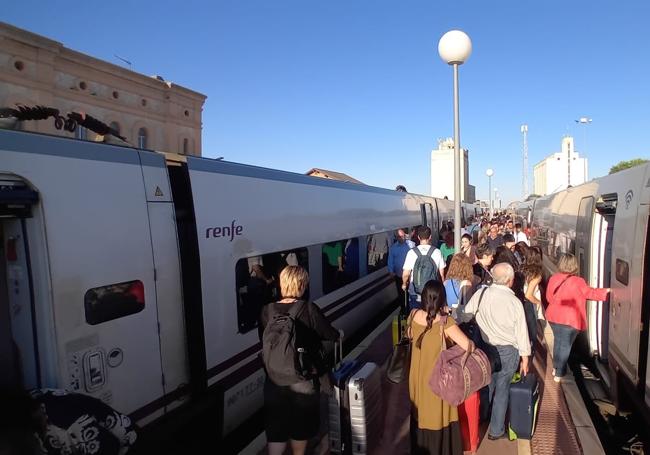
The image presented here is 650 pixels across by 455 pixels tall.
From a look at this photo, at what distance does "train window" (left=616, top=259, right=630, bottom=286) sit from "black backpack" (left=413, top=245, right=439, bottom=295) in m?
2.23

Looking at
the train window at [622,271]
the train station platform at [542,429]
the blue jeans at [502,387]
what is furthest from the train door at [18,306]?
the train window at [622,271]

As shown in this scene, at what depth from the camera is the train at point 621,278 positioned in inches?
158

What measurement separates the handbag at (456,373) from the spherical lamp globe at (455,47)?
4.46 metres

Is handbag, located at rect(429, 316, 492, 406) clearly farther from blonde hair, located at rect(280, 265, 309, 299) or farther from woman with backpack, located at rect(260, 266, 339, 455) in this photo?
blonde hair, located at rect(280, 265, 309, 299)

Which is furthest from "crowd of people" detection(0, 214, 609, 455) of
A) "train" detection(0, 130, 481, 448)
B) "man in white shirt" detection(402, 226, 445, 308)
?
"man in white shirt" detection(402, 226, 445, 308)

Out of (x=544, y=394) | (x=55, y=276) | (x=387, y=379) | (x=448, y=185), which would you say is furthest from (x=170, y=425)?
(x=448, y=185)

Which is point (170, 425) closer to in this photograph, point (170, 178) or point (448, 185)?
point (170, 178)

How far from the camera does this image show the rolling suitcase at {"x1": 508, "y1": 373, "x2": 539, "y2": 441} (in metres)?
4.04

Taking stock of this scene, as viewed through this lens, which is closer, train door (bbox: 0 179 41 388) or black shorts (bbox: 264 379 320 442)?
train door (bbox: 0 179 41 388)

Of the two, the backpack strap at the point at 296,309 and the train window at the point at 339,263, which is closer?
the backpack strap at the point at 296,309

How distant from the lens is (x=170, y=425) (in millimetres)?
3482

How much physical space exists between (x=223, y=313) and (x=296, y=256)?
1.75 metres

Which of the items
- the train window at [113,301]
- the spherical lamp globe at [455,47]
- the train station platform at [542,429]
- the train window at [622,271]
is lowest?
the train station platform at [542,429]

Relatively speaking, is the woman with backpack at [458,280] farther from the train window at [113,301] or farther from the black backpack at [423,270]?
the train window at [113,301]
